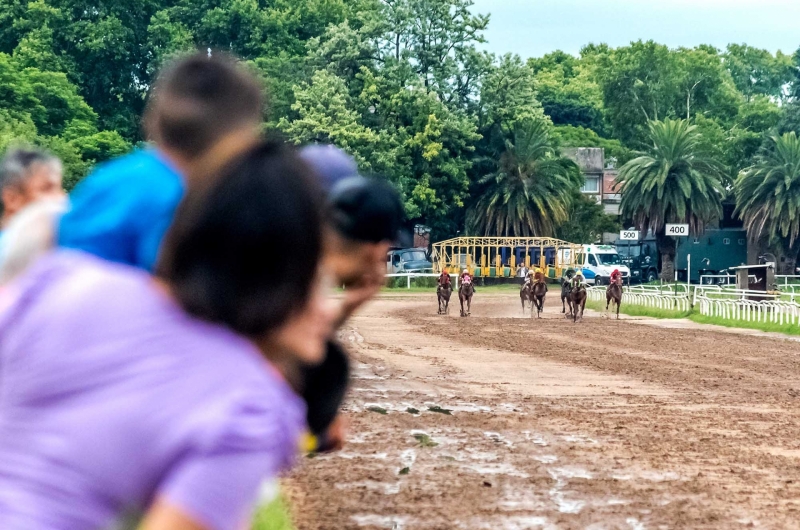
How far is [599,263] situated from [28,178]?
6187cm

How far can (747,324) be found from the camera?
99.8ft

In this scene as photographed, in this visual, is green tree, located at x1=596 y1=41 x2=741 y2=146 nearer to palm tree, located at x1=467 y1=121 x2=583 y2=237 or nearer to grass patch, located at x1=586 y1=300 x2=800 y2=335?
palm tree, located at x1=467 y1=121 x2=583 y2=237

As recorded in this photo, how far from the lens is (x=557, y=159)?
6925 centimetres

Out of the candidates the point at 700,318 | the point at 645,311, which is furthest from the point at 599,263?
the point at 700,318

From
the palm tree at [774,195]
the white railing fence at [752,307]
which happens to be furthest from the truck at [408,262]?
the white railing fence at [752,307]

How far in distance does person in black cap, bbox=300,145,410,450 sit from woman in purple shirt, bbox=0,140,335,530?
1327 millimetres

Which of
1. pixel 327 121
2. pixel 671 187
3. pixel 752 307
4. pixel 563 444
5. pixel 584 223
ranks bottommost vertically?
pixel 563 444

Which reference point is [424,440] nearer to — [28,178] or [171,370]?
[28,178]

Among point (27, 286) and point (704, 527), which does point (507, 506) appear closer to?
point (704, 527)

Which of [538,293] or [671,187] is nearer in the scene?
[538,293]

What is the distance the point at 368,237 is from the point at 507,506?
14.8ft

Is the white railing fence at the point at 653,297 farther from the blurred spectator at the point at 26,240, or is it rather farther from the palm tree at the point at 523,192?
the blurred spectator at the point at 26,240

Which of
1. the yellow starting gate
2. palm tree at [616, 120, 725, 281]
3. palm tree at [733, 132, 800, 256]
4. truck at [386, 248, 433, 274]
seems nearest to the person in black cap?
truck at [386, 248, 433, 274]

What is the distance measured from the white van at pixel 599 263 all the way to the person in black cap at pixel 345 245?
5623cm
